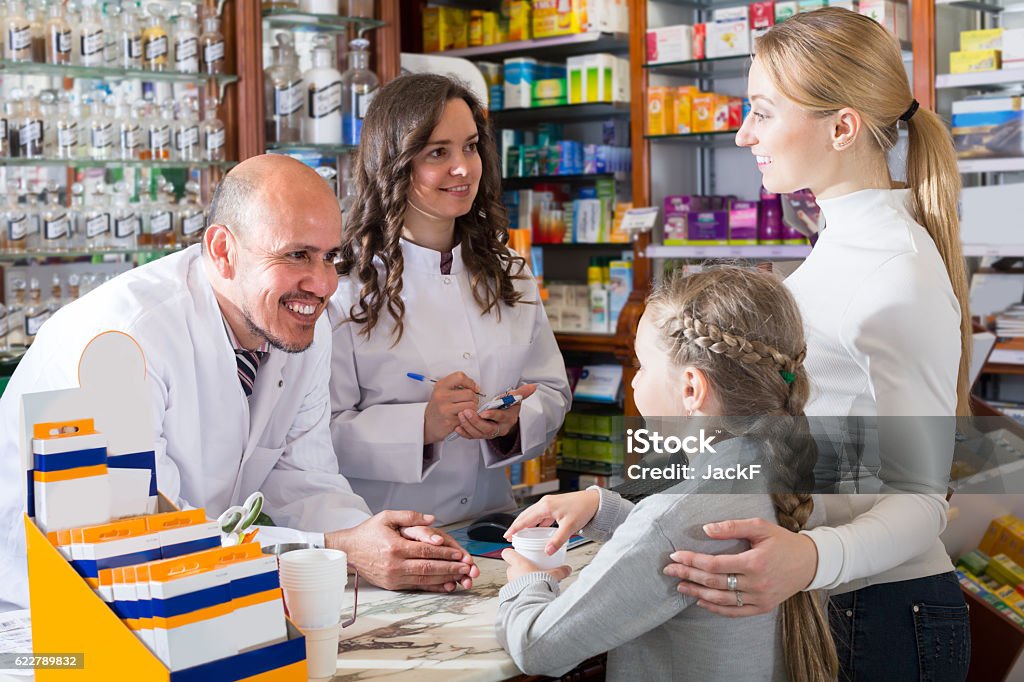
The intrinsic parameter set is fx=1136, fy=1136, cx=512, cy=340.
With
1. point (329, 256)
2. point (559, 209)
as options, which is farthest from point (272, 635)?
point (559, 209)

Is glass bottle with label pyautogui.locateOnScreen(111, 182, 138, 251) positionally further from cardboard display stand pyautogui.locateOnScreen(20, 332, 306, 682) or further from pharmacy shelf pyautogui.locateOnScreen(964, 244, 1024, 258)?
pharmacy shelf pyautogui.locateOnScreen(964, 244, 1024, 258)

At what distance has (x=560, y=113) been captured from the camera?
19.0 feet

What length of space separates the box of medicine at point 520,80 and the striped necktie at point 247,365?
3611mm

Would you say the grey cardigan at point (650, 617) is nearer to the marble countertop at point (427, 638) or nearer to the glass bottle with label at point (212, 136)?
the marble countertop at point (427, 638)

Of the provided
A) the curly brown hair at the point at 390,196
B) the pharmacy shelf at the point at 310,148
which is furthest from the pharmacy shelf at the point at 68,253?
the curly brown hair at the point at 390,196

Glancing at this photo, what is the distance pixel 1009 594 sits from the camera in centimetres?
300

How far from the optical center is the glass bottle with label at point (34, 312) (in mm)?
3967

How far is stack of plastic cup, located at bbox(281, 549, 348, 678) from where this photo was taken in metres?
1.42

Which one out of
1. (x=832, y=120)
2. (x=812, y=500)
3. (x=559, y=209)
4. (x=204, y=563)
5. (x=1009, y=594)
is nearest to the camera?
(x=204, y=563)

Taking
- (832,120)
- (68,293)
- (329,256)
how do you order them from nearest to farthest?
(832,120) < (329,256) < (68,293)

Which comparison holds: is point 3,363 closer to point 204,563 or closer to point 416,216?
point 416,216

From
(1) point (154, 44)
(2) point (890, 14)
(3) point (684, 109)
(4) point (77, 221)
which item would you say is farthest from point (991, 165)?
(4) point (77, 221)

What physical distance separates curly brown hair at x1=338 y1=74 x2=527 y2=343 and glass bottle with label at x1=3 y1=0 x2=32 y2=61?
6.03 feet

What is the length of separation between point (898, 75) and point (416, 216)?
1223 mm
